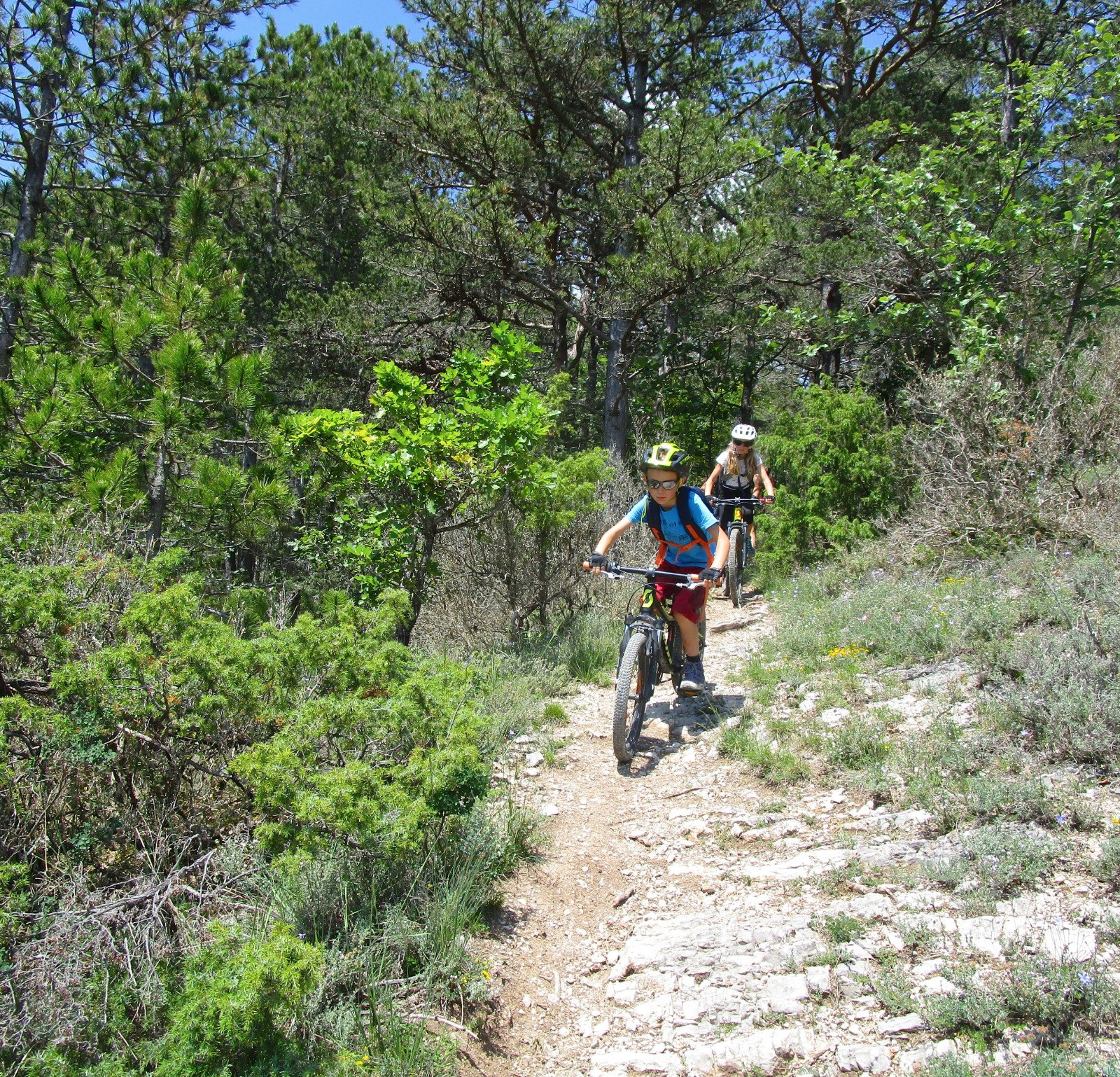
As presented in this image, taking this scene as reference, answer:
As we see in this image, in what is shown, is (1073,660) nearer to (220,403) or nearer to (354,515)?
(354,515)

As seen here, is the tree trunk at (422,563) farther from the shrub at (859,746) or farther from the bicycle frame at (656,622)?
the shrub at (859,746)

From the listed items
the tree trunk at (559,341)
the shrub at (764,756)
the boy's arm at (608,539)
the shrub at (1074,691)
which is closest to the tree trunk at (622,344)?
the tree trunk at (559,341)

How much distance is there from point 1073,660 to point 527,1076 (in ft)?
10.9

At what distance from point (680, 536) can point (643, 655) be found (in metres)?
0.83

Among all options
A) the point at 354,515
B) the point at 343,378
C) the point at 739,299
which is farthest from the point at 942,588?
the point at 343,378

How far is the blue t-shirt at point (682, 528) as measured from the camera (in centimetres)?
534

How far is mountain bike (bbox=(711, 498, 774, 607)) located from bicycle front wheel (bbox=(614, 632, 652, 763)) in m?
3.54

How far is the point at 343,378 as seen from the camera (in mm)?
13297

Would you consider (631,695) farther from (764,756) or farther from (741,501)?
(741,501)

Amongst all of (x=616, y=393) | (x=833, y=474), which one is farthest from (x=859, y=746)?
(x=616, y=393)

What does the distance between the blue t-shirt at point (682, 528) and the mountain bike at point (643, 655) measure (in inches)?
6.6

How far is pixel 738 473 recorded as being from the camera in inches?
340

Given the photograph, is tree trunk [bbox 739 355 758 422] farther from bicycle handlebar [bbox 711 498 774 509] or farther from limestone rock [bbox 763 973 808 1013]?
limestone rock [bbox 763 973 808 1013]

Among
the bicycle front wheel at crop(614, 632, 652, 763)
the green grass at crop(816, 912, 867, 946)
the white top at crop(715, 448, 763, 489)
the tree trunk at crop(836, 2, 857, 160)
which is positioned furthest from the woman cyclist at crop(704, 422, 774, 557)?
the tree trunk at crop(836, 2, 857, 160)
